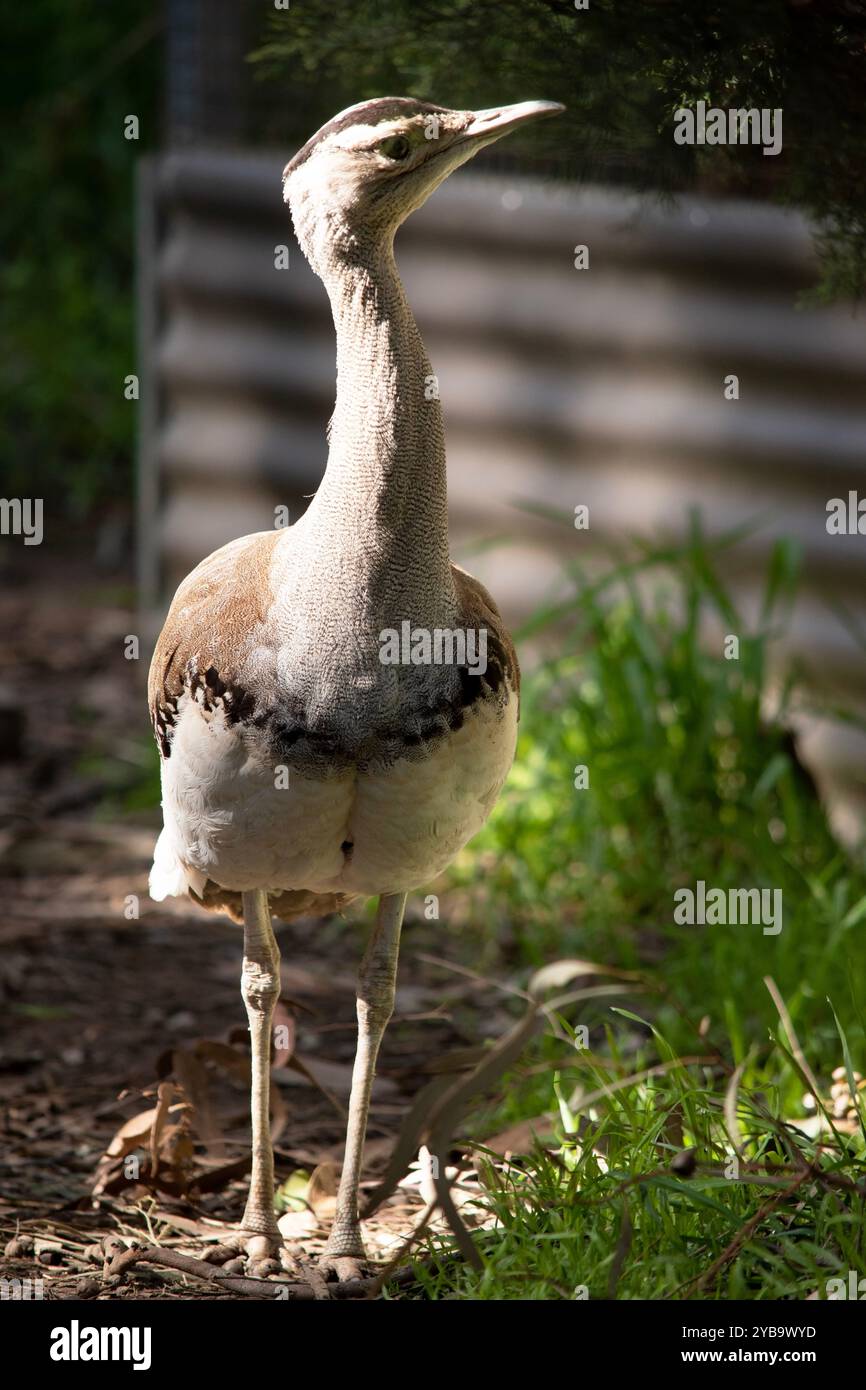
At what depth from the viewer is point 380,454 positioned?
2.60 meters

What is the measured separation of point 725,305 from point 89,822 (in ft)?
9.46

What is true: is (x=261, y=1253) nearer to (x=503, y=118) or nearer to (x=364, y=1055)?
(x=364, y=1055)

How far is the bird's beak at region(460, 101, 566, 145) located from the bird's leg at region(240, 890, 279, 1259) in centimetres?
145

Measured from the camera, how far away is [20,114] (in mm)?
8984

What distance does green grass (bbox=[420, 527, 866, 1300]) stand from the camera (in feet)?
9.18

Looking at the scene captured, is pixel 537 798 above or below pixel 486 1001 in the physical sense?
above

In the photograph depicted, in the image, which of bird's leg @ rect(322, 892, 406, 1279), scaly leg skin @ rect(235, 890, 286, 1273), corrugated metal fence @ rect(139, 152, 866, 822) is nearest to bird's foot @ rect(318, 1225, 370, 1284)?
bird's leg @ rect(322, 892, 406, 1279)

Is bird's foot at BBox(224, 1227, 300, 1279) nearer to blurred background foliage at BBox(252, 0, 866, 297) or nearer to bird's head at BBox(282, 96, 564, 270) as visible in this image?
bird's head at BBox(282, 96, 564, 270)

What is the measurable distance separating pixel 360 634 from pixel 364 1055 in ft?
3.07

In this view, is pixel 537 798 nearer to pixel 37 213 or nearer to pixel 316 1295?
pixel 316 1295

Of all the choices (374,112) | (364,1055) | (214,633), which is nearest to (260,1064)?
(364,1055)

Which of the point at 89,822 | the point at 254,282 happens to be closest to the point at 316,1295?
the point at 89,822

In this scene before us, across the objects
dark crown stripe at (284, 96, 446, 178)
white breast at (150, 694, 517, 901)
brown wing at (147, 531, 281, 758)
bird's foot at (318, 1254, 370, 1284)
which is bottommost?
bird's foot at (318, 1254, 370, 1284)

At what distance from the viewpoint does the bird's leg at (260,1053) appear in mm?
3090
